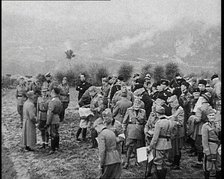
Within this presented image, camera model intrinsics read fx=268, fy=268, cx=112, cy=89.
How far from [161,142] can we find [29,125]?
3.87 m

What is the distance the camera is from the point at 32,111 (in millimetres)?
7086

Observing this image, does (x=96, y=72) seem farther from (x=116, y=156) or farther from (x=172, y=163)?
(x=116, y=156)

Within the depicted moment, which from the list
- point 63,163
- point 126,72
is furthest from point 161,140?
point 126,72

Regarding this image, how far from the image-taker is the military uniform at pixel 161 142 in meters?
4.94

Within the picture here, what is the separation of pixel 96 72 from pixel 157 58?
29.3 feet

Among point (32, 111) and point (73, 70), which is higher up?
point (73, 70)

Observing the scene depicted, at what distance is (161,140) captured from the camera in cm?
499

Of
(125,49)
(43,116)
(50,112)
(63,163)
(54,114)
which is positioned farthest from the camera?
(125,49)

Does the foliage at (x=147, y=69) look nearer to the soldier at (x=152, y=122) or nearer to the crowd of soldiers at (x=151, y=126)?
the crowd of soldiers at (x=151, y=126)

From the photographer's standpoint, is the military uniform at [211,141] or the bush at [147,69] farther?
the bush at [147,69]

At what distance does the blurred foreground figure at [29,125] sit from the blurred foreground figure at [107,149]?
319 cm

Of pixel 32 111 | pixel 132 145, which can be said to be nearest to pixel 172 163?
pixel 132 145

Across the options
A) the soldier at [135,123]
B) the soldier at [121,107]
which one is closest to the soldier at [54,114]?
the soldier at [121,107]

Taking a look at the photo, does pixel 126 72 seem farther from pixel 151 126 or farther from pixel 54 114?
pixel 151 126
